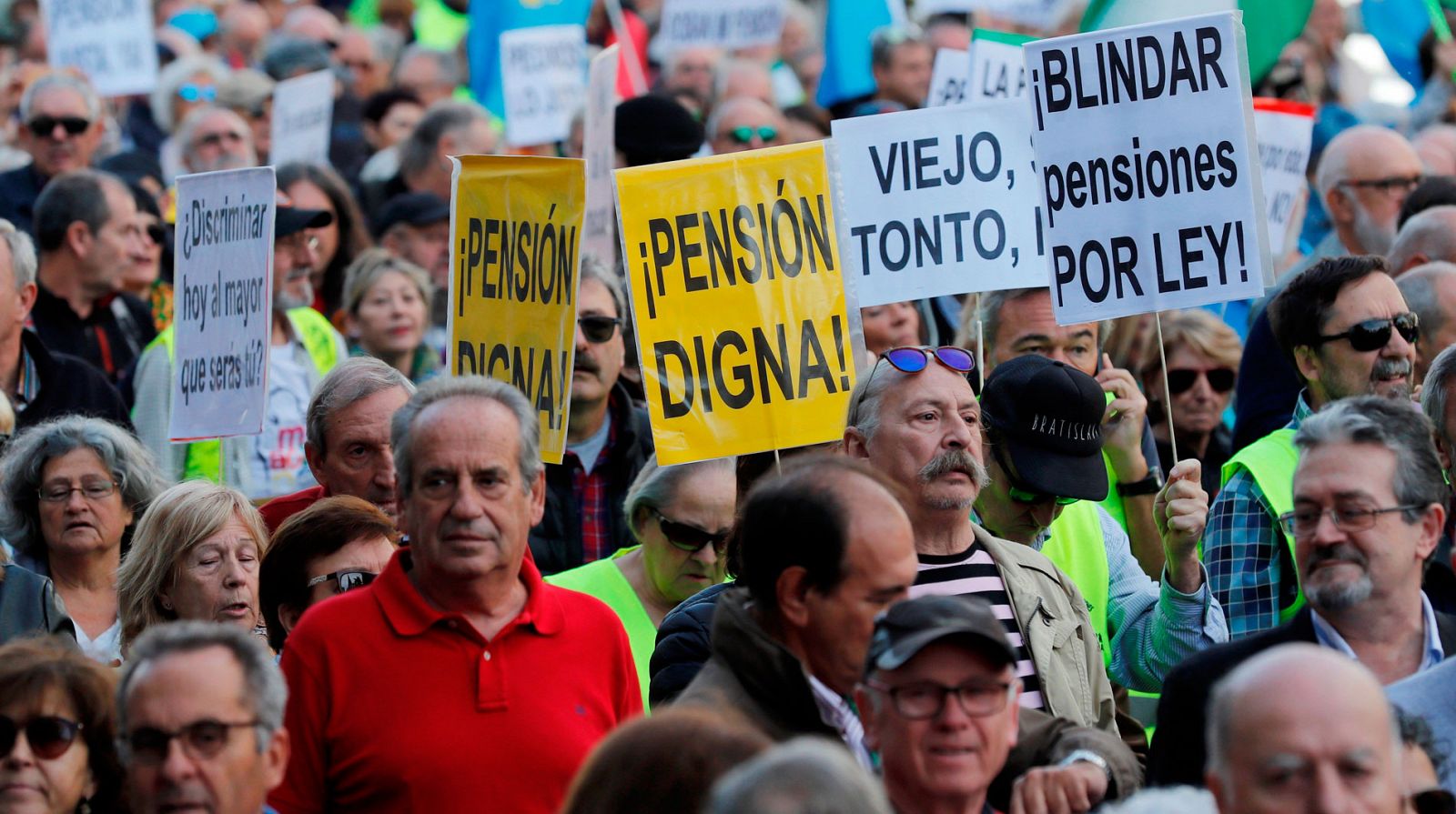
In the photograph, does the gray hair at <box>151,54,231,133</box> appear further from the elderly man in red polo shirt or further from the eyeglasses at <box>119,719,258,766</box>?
the eyeglasses at <box>119,719,258,766</box>

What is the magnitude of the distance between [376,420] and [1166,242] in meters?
2.43

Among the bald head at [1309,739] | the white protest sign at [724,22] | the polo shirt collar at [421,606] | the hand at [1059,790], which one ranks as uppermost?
the white protest sign at [724,22]

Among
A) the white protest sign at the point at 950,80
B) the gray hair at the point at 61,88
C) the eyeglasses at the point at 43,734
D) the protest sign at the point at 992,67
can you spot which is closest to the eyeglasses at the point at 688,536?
the eyeglasses at the point at 43,734

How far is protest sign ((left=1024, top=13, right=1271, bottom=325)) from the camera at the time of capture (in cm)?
664

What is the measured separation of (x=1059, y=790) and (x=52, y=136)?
26.2 ft

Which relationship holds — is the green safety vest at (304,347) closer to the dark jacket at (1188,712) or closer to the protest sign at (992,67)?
the protest sign at (992,67)

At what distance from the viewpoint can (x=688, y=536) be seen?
255 inches

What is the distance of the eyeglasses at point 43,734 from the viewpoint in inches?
176

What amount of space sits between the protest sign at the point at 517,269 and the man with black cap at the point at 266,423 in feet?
5.30

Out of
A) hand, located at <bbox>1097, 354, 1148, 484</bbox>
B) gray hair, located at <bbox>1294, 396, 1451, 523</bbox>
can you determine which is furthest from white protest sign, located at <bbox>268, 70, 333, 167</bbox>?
gray hair, located at <bbox>1294, 396, 1451, 523</bbox>

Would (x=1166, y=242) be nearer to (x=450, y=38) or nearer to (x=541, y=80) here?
(x=541, y=80)

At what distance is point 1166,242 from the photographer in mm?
6688

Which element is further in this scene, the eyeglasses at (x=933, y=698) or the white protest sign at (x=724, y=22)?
the white protest sign at (x=724, y=22)

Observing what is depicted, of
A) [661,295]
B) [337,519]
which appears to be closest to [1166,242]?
[661,295]
